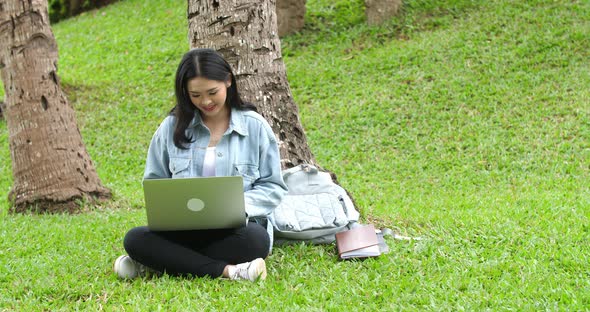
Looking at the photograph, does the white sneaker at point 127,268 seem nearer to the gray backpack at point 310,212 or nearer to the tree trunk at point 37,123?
the gray backpack at point 310,212

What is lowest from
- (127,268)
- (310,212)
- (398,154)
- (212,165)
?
(398,154)

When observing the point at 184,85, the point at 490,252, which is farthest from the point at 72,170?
the point at 490,252

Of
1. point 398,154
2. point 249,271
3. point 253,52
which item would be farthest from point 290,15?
point 249,271

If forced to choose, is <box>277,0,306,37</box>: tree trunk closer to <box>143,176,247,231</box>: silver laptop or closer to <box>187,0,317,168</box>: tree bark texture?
<box>187,0,317,168</box>: tree bark texture

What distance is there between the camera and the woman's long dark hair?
4.13 m

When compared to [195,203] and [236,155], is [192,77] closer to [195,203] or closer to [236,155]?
[236,155]

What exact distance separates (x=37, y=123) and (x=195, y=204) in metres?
3.42

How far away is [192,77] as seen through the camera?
13.6 ft

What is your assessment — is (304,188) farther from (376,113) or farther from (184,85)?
(376,113)

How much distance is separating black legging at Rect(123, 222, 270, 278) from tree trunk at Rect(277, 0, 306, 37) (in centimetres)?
881

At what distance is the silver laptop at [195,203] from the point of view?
383 cm

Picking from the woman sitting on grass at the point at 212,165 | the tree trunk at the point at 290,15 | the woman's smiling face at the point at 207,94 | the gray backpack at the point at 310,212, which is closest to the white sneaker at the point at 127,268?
the woman sitting on grass at the point at 212,165

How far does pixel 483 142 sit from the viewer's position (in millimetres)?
8242

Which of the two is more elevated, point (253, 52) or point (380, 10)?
point (253, 52)
